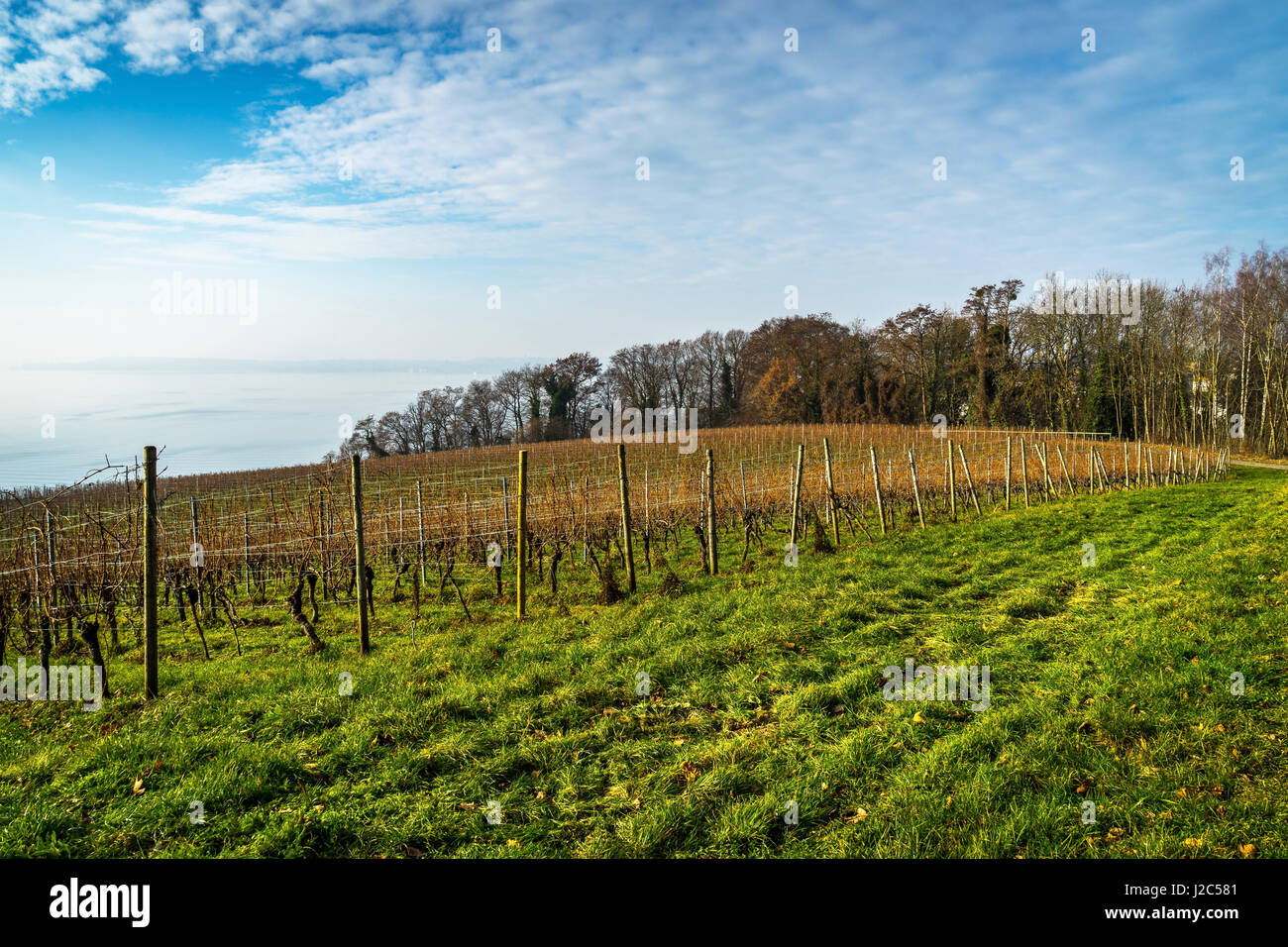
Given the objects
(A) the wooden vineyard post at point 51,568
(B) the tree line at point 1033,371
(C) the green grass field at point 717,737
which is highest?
(B) the tree line at point 1033,371

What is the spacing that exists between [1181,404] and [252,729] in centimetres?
5276

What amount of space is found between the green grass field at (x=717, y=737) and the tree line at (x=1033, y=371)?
41.7m

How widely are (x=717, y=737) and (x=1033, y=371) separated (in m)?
48.0

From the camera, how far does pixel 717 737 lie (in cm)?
481

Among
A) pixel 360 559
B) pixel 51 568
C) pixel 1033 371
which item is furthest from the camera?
pixel 1033 371

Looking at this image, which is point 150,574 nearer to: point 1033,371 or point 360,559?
point 360,559

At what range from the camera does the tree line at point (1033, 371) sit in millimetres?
40125

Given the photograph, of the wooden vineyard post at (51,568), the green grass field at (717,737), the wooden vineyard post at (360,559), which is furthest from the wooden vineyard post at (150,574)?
the wooden vineyard post at (51,568)

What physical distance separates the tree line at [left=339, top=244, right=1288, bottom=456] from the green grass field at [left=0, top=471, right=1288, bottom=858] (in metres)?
41.7

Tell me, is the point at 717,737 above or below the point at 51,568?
below

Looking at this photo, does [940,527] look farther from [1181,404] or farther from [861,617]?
[1181,404]

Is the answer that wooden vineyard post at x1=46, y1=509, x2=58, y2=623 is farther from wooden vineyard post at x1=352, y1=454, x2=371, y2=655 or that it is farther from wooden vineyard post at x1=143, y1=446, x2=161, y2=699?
wooden vineyard post at x1=352, y1=454, x2=371, y2=655

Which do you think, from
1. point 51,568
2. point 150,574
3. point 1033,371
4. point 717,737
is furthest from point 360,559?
point 1033,371

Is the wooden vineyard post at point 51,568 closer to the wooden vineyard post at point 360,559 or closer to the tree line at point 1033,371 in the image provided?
the wooden vineyard post at point 360,559
